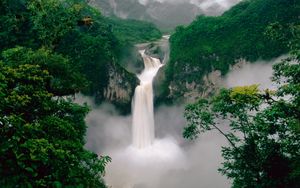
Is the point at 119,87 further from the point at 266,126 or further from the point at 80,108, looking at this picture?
the point at 266,126

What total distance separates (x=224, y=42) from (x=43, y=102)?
131 ft

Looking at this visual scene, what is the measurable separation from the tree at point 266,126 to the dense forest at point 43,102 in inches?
220

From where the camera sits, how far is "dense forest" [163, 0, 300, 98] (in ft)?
151

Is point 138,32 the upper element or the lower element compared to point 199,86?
upper

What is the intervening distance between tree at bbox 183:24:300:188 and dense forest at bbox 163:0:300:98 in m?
30.0

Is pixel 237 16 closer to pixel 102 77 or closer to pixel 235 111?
pixel 102 77

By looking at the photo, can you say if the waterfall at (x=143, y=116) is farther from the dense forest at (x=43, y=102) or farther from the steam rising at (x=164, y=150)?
the dense forest at (x=43, y=102)

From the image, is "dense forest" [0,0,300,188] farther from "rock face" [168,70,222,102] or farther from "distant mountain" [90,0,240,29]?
"distant mountain" [90,0,240,29]

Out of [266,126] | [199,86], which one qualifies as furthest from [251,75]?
[266,126]

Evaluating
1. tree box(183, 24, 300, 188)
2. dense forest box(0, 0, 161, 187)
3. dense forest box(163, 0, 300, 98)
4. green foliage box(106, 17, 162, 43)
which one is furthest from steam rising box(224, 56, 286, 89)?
green foliage box(106, 17, 162, 43)

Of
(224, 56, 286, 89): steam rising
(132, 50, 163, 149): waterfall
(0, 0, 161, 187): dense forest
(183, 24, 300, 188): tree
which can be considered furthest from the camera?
(132, 50, 163, 149): waterfall

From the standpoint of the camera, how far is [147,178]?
42.9 metres

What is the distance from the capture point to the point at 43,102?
1177cm

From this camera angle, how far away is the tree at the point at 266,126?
47.8ft
